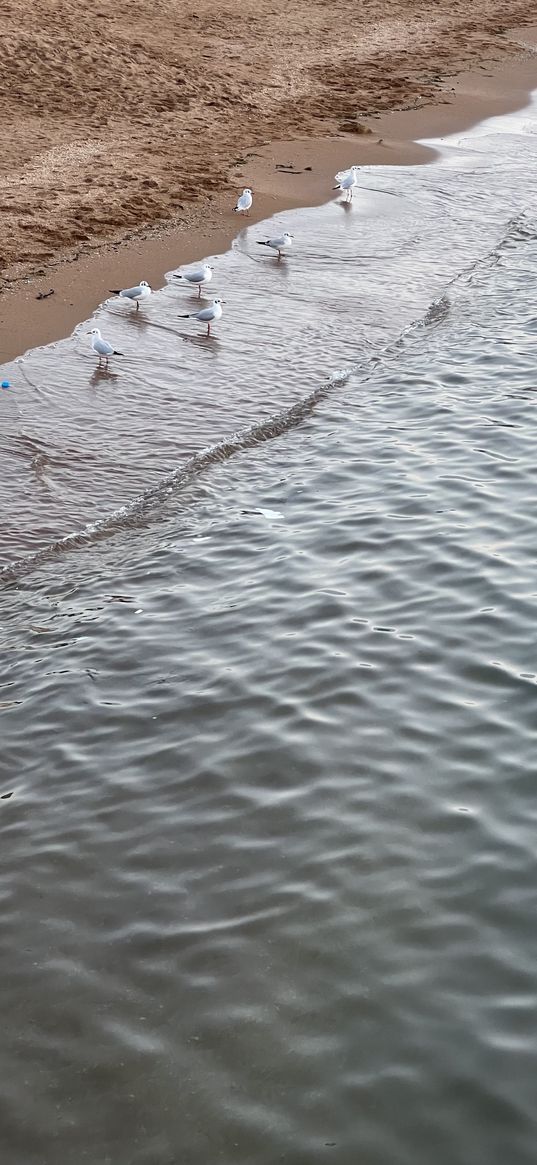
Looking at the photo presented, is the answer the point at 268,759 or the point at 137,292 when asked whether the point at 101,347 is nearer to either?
the point at 137,292

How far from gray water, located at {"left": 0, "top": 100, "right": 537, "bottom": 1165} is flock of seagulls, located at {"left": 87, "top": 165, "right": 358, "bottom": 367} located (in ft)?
0.83

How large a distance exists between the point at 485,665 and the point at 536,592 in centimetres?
82

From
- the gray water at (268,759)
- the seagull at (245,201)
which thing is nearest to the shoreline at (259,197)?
the seagull at (245,201)

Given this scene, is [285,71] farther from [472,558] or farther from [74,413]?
[472,558]

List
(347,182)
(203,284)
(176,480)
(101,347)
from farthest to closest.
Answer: (347,182), (203,284), (101,347), (176,480)

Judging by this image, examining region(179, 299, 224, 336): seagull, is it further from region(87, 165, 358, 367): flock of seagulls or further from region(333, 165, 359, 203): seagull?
region(333, 165, 359, 203): seagull

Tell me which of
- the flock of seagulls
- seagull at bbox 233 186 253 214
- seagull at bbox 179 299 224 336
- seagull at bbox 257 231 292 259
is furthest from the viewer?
seagull at bbox 233 186 253 214

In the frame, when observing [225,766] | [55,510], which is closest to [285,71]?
[55,510]

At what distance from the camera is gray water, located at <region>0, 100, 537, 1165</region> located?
11.8 ft

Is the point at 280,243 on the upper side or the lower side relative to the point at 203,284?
upper

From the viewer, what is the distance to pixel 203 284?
454 inches

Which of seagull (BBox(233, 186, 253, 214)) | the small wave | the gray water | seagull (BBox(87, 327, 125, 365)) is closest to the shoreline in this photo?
seagull (BBox(233, 186, 253, 214))

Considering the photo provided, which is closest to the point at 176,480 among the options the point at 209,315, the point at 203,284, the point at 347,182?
the point at 209,315

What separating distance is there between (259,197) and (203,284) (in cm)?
290
